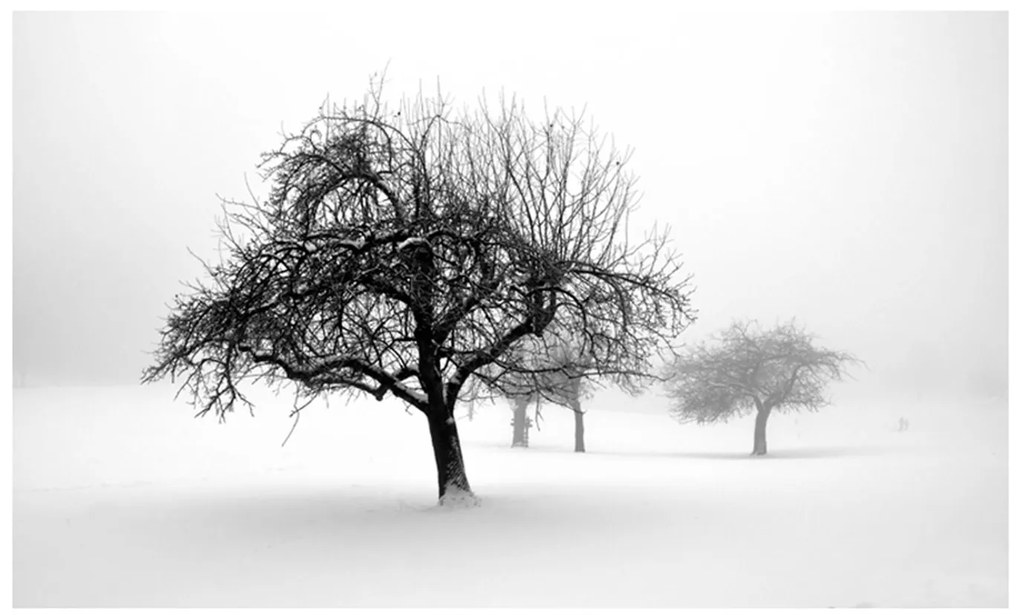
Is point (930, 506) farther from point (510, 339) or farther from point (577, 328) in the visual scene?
point (510, 339)

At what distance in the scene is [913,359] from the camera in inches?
4719

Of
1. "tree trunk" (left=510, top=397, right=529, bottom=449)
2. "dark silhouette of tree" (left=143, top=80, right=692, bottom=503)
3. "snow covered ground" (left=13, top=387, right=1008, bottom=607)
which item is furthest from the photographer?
Result: "tree trunk" (left=510, top=397, right=529, bottom=449)

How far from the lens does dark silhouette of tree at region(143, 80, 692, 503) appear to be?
10.8m

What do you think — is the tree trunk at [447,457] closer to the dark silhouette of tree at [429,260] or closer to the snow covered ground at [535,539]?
the dark silhouette of tree at [429,260]

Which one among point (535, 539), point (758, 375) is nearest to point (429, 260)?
point (535, 539)

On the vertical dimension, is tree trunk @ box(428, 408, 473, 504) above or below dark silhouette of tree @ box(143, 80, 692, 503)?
below

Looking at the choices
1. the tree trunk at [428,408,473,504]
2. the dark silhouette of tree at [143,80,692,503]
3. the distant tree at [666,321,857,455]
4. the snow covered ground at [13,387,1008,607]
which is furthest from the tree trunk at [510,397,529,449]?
Answer: the tree trunk at [428,408,473,504]

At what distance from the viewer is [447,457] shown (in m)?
13.0

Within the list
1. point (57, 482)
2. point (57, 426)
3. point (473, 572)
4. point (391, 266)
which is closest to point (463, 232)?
point (391, 266)

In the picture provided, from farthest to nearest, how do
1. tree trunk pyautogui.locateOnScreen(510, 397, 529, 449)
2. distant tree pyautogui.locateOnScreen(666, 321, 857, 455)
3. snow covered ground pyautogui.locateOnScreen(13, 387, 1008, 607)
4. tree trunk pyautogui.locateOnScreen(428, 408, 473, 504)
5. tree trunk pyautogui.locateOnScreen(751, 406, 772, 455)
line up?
tree trunk pyautogui.locateOnScreen(510, 397, 529, 449)
distant tree pyautogui.locateOnScreen(666, 321, 857, 455)
tree trunk pyautogui.locateOnScreen(751, 406, 772, 455)
tree trunk pyautogui.locateOnScreen(428, 408, 473, 504)
snow covered ground pyautogui.locateOnScreen(13, 387, 1008, 607)

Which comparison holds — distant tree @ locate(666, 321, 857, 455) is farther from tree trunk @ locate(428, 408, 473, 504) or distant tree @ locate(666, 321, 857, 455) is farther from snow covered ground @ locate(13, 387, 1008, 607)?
tree trunk @ locate(428, 408, 473, 504)

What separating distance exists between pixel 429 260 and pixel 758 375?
1068 inches

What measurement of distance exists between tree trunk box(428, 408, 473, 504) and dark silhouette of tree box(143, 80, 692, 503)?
27mm

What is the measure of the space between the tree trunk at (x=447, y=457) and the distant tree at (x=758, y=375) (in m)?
22.1
